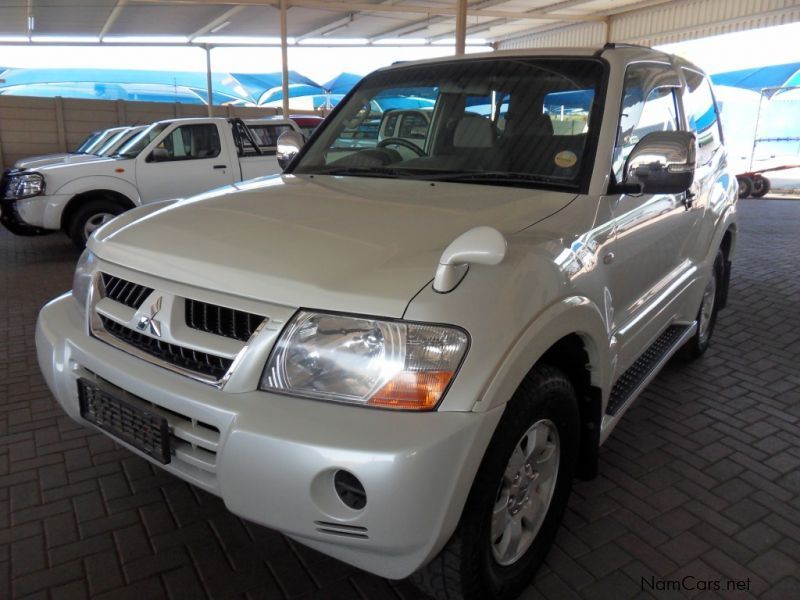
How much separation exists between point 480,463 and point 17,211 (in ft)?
25.7

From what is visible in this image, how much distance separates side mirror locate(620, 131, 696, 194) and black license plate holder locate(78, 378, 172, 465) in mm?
1852

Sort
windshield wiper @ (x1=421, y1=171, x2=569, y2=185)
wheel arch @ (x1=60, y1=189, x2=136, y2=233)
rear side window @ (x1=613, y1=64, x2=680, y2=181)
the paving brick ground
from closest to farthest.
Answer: the paving brick ground < windshield wiper @ (x1=421, y1=171, x2=569, y2=185) < rear side window @ (x1=613, y1=64, x2=680, y2=181) < wheel arch @ (x1=60, y1=189, x2=136, y2=233)

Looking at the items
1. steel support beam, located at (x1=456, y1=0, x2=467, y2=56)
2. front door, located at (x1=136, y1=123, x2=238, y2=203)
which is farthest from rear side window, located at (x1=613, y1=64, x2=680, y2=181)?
steel support beam, located at (x1=456, y1=0, x2=467, y2=56)

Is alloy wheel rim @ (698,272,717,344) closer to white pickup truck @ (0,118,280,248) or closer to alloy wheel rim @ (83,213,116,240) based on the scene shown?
white pickup truck @ (0,118,280,248)

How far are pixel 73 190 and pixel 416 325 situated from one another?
295 inches

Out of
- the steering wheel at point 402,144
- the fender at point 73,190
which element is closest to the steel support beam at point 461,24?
the fender at point 73,190

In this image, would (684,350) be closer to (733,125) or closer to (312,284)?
(312,284)

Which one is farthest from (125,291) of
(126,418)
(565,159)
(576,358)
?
(565,159)

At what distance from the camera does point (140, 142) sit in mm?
8383

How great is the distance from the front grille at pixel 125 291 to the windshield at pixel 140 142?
6.70 metres

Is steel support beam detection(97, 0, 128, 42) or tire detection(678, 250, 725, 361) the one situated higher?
steel support beam detection(97, 0, 128, 42)

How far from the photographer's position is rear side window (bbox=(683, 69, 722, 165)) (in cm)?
343

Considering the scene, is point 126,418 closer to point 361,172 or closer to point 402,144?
point 361,172

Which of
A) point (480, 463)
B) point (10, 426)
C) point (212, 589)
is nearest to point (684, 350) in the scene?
point (480, 463)
